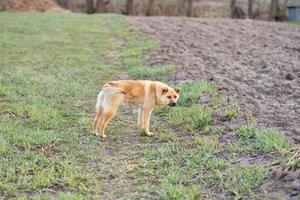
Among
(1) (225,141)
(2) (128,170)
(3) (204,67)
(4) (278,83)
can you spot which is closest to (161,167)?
(2) (128,170)

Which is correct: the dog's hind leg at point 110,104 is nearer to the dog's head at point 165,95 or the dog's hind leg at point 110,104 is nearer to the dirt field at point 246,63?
the dog's head at point 165,95

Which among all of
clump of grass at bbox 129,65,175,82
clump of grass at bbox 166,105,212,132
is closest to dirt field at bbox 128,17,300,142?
clump of grass at bbox 129,65,175,82

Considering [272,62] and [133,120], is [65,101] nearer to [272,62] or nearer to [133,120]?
[133,120]

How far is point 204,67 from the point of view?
40.7 ft

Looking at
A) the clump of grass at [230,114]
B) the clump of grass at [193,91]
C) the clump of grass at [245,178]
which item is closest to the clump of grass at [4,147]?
the clump of grass at [245,178]

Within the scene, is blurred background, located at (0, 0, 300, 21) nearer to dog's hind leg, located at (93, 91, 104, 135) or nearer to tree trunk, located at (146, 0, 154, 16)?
tree trunk, located at (146, 0, 154, 16)

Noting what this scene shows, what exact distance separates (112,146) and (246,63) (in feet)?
25.2

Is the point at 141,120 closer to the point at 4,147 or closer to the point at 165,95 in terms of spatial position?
the point at 165,95

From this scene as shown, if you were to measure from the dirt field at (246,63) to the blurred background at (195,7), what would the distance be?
14.3 metres

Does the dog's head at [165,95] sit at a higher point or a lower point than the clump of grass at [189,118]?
higher

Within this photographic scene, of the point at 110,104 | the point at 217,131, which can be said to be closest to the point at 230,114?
the point at 217,131

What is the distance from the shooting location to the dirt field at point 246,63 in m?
8.57

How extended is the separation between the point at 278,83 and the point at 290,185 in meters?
6.05

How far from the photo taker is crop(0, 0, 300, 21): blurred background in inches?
1477
